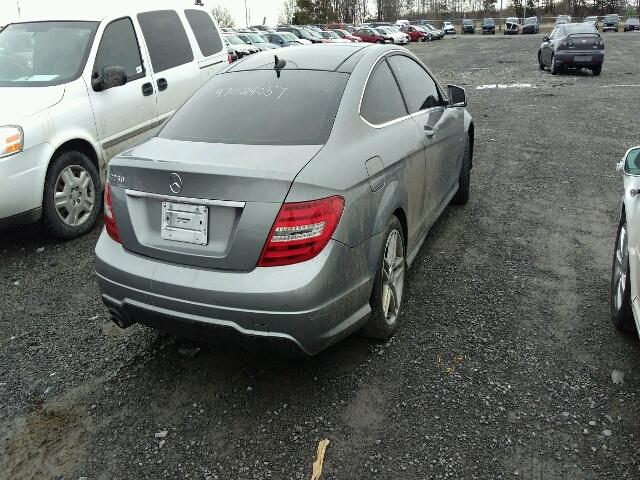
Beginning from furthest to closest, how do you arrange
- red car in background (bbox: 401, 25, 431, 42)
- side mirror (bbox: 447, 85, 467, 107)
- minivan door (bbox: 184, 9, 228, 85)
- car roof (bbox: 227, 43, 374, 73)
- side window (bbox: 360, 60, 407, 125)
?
red car in background (bbox: 401, 25, 431, 42), minivan door (bbox: 184, 9, 228, 85), side mirror (bbox: 447, 85, 467, 107), car roof (bbox: 227, 43, 374, 73), side window (bbox: 360, 60, 407, 125)

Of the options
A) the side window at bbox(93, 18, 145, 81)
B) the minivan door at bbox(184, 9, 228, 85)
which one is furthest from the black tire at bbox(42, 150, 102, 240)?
the minivan door at bbox(184, 9, 228, 85)

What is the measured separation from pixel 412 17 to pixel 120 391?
111153mm

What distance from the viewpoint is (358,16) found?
103 metres

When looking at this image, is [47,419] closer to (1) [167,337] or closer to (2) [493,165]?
(1) [167,337]

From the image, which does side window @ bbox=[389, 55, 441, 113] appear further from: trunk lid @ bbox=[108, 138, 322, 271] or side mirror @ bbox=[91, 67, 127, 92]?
side mirror @ bbox=[91, 67, 127, 92]

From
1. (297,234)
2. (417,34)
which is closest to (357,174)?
(297,234)

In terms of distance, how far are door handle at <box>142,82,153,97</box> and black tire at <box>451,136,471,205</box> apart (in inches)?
131

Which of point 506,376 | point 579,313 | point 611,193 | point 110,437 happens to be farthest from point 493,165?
point 110,437

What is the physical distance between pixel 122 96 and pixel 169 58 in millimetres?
1090

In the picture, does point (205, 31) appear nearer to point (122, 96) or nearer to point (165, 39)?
point (165, 39)

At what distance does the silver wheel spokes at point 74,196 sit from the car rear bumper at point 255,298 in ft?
8.44

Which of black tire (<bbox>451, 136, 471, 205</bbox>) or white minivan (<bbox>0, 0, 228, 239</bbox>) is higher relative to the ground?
white minivan (<bbox>0, 0, 228, 239</bbox>)

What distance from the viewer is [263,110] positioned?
3527 millimetres

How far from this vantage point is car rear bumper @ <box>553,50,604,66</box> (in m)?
17.3
